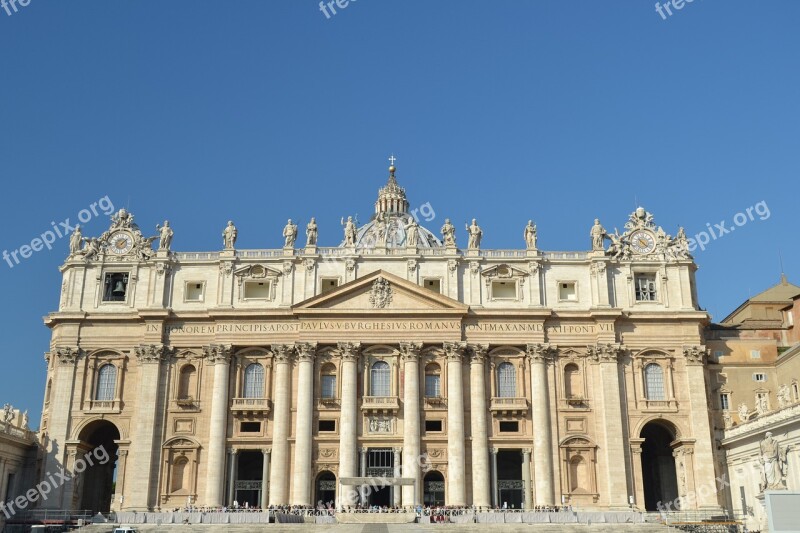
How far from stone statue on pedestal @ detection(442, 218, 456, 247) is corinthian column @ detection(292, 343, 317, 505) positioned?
43.9 feet

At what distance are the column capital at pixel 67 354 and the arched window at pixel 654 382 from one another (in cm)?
4336

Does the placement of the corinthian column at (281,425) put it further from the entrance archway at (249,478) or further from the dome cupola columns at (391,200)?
the dome cupola columns at (391,200)

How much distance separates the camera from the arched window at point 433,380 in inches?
2635

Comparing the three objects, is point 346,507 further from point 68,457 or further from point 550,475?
point 68,457

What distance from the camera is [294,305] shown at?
219ft

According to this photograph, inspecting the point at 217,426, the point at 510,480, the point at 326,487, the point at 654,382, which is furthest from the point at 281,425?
the point at 654,382

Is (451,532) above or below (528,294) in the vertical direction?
below

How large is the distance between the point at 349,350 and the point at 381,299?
4653mm

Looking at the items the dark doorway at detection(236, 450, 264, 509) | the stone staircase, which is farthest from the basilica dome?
the stone staircase

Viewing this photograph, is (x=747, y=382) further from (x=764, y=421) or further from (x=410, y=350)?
(x=410, y=350)

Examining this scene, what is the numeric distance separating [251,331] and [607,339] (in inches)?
1069

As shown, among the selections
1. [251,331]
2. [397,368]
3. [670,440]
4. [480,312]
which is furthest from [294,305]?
[670,440]

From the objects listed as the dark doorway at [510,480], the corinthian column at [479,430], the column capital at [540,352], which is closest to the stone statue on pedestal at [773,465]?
the dark doorway at [510,480]

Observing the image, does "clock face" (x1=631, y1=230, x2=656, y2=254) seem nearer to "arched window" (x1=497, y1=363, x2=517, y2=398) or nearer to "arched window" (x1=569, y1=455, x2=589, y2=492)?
"arched window" (x1=497, y1=363, x2=517, y2=398)
